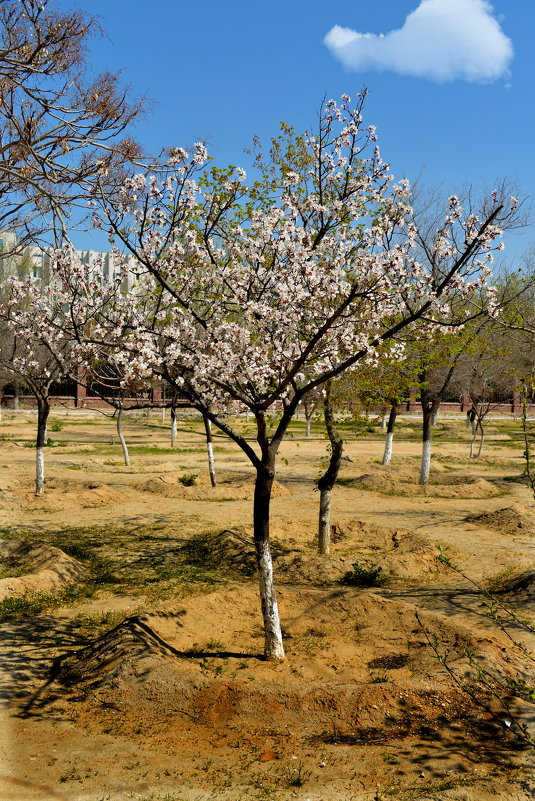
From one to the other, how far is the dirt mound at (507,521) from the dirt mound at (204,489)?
6.59m

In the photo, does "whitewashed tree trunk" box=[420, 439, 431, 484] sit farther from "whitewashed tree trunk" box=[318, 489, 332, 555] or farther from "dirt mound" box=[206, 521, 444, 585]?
"whitewashed tree trunk" box=[318, 489, 332, 555]

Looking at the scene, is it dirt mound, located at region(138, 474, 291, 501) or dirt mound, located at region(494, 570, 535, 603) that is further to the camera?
dirt mound, located at region(138, 474, 291, 501)

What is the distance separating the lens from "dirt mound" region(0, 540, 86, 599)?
12109mm

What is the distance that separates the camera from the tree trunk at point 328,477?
47.2 feet

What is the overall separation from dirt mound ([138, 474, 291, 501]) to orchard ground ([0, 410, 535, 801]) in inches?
68.3

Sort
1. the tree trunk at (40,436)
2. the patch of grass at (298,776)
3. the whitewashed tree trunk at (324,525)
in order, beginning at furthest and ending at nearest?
the tree trunk at (40,436) < the whitewashed tree trunk at (324,525) < the patch of grass at (298,776)

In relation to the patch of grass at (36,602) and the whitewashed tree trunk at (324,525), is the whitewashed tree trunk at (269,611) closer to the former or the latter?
the patch of grass at (36,602)

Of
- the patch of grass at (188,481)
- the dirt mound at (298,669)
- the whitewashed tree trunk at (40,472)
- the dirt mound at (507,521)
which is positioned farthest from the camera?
the patch of grass at (188,481)

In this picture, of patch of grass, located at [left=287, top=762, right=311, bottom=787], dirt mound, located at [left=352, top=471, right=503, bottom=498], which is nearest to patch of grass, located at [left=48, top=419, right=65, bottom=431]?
dirt mound, located at [left=352, top=471, right=503, bottom=498]

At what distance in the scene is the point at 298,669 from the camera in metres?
9.21

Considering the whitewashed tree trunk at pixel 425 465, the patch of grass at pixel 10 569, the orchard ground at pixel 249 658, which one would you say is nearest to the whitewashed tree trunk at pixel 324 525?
the orchard ground at pixel 249 658

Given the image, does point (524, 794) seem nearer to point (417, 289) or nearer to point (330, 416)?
point (417, 289)

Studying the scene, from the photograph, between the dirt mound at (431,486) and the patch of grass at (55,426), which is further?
the patch of grass at (55,426)

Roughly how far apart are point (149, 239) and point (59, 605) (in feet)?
20.9
